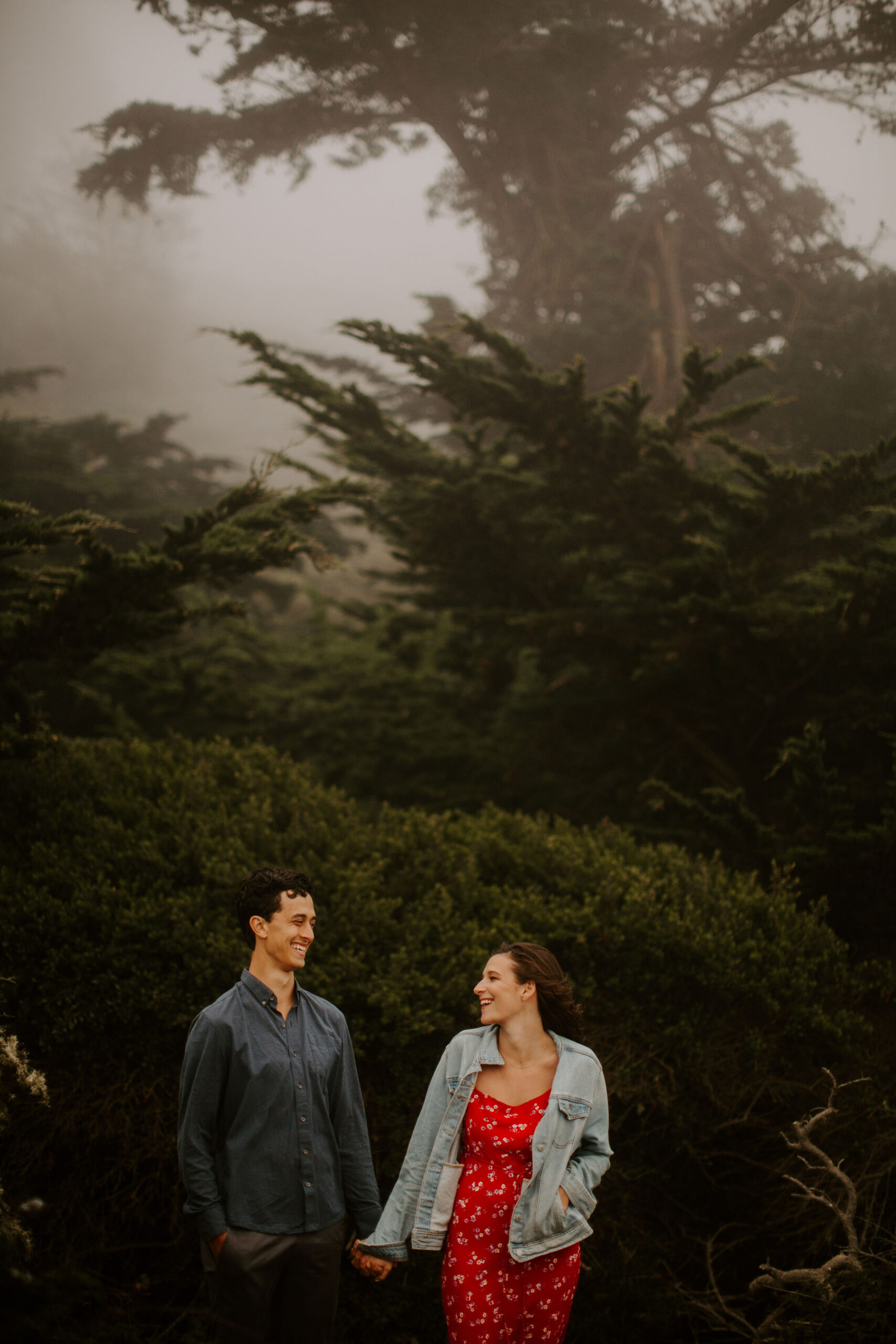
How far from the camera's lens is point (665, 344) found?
13.5 meters

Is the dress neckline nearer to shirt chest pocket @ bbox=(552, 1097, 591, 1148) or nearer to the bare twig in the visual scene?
shirt chest pocket @ bbox=(552, 1097, 591, 1148)

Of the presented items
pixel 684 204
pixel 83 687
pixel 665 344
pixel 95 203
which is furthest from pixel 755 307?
pixel 95 203

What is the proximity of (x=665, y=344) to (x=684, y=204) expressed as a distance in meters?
3.44

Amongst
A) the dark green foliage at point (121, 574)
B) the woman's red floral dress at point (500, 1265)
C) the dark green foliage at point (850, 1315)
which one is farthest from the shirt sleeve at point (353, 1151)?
the dark green foliage at point (121, 574)

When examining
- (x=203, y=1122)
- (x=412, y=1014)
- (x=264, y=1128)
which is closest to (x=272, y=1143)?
(x=264, y=1128)

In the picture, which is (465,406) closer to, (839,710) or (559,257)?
(839,710)

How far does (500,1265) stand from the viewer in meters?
2.30

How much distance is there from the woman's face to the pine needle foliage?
3.06m

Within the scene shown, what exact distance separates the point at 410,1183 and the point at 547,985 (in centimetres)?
74

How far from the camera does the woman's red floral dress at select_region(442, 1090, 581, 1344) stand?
2.28 m

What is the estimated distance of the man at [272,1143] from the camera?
219 centimetres

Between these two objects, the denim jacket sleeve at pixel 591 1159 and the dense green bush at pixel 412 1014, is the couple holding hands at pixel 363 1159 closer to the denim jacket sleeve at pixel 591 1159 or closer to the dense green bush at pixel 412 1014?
the denim jacket sleeve at pixel 591 1159

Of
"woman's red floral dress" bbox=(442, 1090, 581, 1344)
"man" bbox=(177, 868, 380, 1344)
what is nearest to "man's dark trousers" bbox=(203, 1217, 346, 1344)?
"man" bbox=(177, 868, 380, 1344)

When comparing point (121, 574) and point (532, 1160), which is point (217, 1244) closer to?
point (532, 1160)
